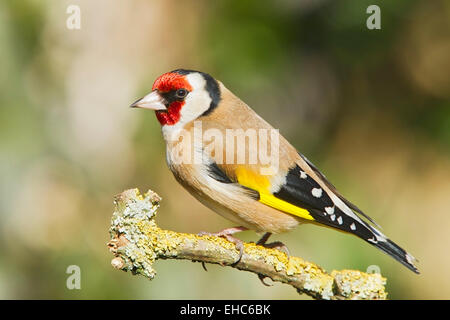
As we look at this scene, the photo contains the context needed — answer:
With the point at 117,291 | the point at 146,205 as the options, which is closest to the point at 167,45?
the point at 117,291

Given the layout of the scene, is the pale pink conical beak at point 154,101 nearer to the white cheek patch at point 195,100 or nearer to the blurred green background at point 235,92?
the white cheek patch at point 195,100

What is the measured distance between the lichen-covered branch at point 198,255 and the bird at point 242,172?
30cm

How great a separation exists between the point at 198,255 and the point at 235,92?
94.0 inches

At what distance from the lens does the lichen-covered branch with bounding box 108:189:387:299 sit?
2.46 meters

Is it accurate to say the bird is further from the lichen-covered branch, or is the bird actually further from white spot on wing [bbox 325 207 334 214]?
the lichen-covered branch

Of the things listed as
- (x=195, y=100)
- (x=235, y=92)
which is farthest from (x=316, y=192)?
(x=235, y=92)

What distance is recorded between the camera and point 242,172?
317 cm

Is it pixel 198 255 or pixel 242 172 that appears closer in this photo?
pixel 198 255

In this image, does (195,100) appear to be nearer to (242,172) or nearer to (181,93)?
(181,93)

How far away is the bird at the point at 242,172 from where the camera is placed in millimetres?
3107

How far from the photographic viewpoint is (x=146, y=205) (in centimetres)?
254

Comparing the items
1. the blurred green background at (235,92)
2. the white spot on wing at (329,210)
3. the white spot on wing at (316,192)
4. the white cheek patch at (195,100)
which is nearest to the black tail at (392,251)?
the white spot on wing at (329,210)
